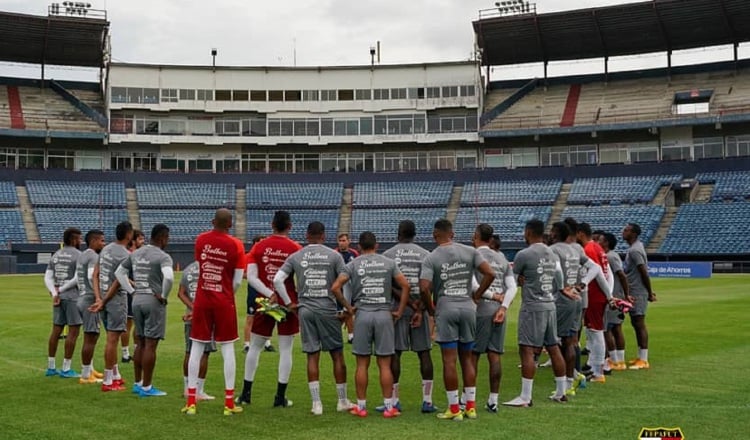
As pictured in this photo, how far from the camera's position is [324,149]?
70.3 m

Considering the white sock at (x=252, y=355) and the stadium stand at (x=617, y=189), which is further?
the stadium stand at (x=617, y=189)

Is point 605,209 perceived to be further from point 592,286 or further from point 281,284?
point 281,284

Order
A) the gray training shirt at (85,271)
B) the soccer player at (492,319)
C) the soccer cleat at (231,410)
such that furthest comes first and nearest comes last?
the gray training shirt at (85,271) < the soccer player at (492,319) < the soccer cleat at (231,410)

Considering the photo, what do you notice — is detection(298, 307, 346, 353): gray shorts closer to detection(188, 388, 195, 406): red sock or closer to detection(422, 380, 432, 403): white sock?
detection(422, 380, 432, 403): white sock

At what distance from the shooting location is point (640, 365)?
13539mm

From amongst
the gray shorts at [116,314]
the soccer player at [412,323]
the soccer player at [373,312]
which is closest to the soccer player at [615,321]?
the soccer player at [412,323]

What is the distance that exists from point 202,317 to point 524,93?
206ft

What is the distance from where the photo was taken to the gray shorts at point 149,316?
10984 millimetres

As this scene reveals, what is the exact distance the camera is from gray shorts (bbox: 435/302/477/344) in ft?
32.1

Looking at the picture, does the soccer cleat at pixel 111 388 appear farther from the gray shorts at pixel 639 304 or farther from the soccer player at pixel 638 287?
the gray shorts at pixel 639 304

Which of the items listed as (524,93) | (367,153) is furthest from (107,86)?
(524,93)

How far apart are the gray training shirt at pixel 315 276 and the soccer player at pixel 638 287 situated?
6.41 metres

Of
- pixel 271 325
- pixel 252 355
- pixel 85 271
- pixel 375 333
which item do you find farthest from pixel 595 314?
pixel 85 271

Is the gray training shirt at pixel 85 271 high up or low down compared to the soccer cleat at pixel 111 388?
up
